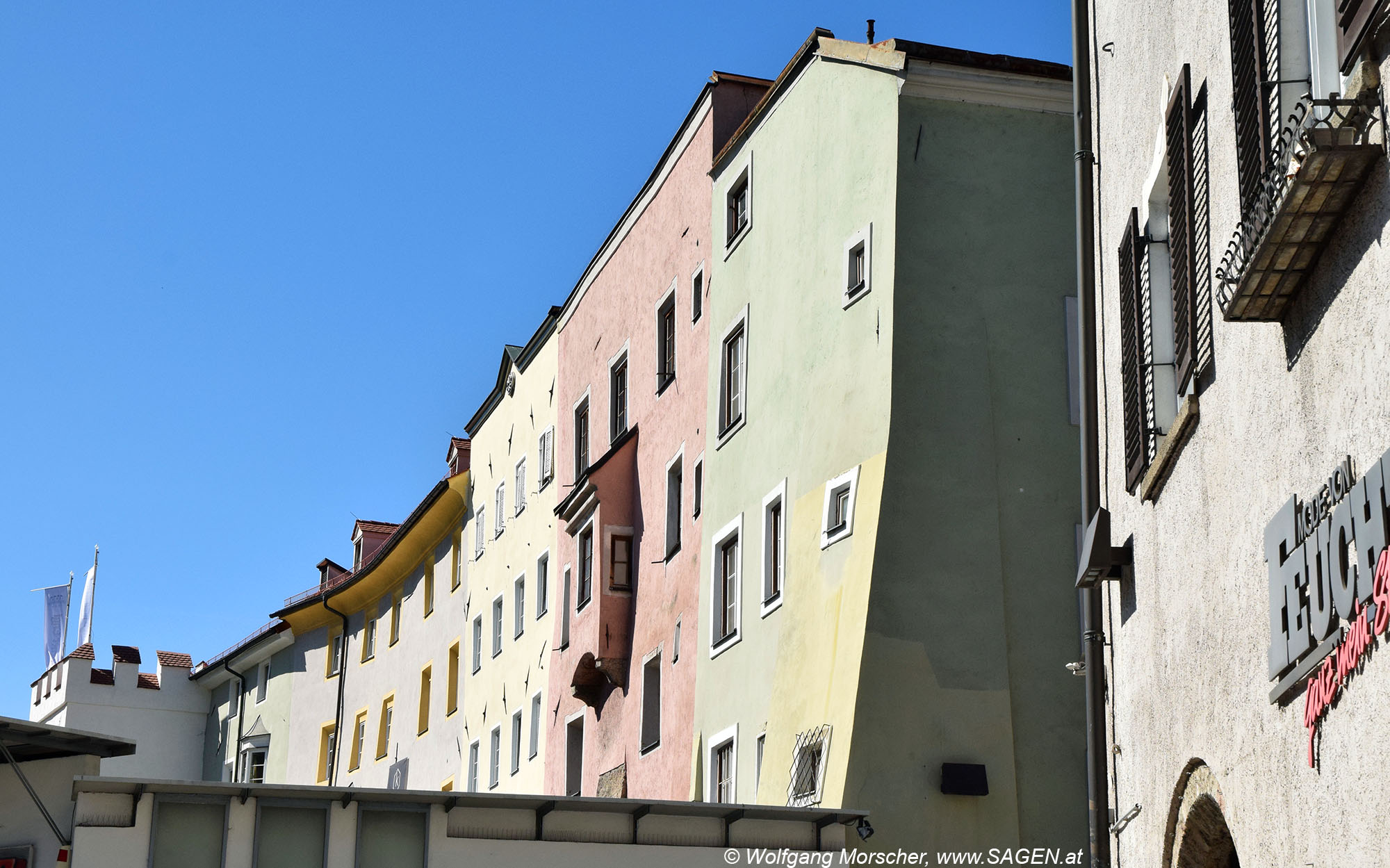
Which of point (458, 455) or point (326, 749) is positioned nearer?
point (458, 455)

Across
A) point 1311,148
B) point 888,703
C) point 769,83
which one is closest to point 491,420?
point 769,83

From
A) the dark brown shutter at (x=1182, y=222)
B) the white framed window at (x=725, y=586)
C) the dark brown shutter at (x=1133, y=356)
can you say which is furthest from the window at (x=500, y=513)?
the dark brown shutter at (x=1182, y=222)

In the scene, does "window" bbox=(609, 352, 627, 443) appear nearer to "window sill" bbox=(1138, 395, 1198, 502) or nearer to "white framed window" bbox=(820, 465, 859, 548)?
"white framed window" bbox=(820, 465, 859, 548)

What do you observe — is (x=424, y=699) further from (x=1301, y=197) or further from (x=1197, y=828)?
(x=1301, y=197)

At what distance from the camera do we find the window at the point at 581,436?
3469 centimetres

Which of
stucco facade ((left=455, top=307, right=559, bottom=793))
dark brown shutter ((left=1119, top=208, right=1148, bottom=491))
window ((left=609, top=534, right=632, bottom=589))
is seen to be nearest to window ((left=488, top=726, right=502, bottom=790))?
stucco facade ((left=455, top=307, right=559, bottom=793))

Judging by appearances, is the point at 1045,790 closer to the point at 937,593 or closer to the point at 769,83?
the point at 937,593

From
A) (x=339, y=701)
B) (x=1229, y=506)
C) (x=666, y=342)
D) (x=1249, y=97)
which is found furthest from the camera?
(x=339, y=701)

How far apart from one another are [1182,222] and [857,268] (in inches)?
460

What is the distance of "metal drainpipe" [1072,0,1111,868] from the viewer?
14297mm

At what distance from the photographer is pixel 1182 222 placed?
1170cm

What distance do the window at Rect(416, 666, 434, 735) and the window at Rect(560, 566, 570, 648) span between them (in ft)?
39.1

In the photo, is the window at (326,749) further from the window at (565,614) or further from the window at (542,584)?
the window at (565,614)

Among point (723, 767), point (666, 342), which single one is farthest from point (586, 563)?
point (723, 767)
